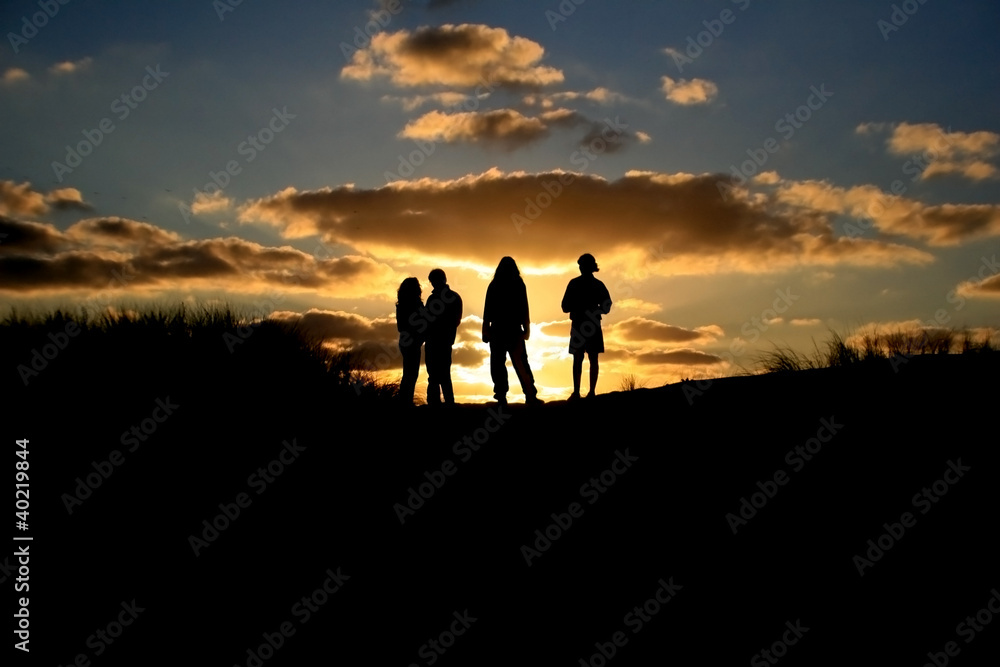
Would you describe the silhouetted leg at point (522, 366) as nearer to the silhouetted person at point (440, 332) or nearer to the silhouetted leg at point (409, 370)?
the silhouetted person at point (440, 332)

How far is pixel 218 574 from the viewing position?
6.77m

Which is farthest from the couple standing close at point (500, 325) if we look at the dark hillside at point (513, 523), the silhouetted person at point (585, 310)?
the dark hillside at point (513, 523)

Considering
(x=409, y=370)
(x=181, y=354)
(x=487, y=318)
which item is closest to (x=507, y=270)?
(x=487, y=318)

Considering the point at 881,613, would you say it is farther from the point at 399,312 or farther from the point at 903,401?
the point at 399,312

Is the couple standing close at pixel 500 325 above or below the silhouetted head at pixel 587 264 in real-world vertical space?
below

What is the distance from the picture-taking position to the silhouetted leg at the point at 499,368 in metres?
13.4

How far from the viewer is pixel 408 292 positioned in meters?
13.6

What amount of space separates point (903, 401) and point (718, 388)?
269 centimetres

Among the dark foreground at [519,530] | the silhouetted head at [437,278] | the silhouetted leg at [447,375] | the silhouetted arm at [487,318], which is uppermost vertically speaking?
the silhouetted head at [437,278]

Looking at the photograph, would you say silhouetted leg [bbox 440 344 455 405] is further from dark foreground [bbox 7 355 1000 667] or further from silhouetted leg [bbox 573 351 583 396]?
dark foreground [bbox 7 355 1000 667]

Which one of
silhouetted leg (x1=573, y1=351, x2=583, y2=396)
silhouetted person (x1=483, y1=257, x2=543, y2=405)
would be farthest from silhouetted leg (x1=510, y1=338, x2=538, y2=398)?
silhouetted leg (x1=573, y1=351, x2=583, y2=396)

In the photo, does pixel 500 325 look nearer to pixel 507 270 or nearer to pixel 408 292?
pixel 507 270

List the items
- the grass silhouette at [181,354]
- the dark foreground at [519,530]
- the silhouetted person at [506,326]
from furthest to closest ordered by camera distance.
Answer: the silhouetted person at [506,326] < the grass silhouette at [181,354] < the dark foreground at [519,530]

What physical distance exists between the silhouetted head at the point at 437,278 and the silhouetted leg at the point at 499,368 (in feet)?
4.01
